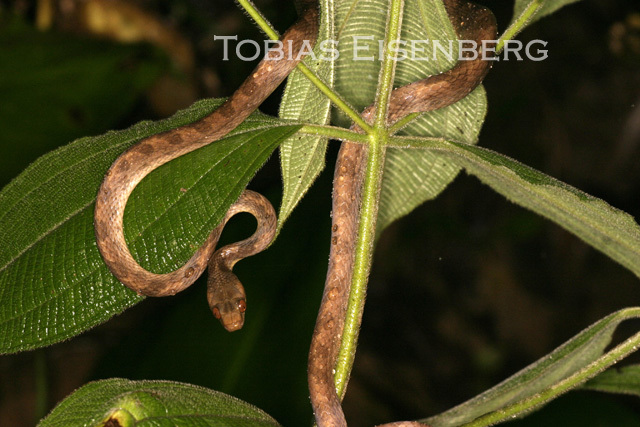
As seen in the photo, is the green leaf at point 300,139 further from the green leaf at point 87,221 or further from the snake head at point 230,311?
the snake head at point 230,311

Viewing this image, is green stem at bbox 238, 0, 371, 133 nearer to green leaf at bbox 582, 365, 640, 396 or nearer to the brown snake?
the brown snake

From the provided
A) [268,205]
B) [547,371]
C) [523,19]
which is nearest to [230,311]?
[268,205]

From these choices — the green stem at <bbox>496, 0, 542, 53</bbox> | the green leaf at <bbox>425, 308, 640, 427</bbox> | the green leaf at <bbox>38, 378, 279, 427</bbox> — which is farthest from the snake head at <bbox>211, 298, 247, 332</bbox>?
the green stem at <bbox>496, 0, 542, 53</bbox>

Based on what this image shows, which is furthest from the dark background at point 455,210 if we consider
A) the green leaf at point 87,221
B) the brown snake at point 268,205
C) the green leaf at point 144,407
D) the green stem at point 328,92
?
the green leaf at point 144,407

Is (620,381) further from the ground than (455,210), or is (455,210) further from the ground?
(620,381)

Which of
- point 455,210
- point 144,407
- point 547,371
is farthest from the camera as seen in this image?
point 455,210

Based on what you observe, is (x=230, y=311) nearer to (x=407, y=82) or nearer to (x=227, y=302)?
(x=227, y=302)
